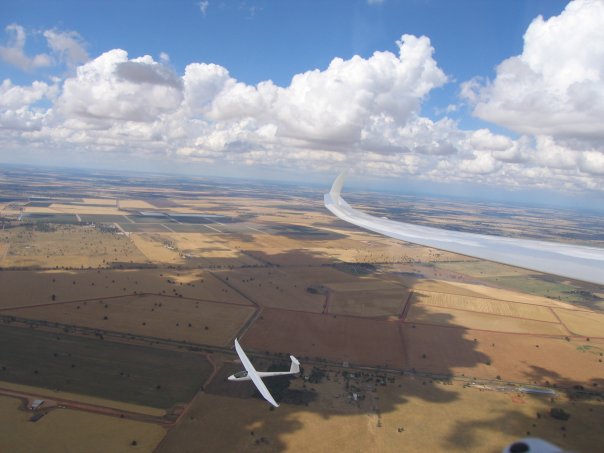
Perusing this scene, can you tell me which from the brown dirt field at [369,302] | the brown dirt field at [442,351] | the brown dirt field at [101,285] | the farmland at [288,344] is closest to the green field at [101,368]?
the farmland at [288,344]

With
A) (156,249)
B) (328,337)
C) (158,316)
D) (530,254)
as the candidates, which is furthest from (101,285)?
(530,254)

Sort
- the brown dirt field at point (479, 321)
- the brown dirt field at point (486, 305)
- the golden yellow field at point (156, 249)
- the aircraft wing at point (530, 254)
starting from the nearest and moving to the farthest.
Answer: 1. the aircraft wing at point (530, 254)
2. the brown dirt field at point (479, 321)
3. the brown dirt field at point (486, 305)
4. the golden yellow field at point (156, 249)

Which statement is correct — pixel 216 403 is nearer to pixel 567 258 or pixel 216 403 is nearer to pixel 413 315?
pixel 567 258

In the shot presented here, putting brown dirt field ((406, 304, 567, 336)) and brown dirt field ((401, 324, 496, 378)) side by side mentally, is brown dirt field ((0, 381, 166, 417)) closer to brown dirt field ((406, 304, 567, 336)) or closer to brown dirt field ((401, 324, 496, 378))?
brown dirt field ((401, 324, 496, 378))

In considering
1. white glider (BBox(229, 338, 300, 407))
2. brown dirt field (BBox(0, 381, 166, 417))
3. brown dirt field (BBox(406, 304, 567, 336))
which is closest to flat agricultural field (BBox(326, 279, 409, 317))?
brown dirt field (BBox(406, 304, 567, 336))

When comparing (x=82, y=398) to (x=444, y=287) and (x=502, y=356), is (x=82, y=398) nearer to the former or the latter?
(x=502, y=356)

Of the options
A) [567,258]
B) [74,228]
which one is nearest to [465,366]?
[567,258]

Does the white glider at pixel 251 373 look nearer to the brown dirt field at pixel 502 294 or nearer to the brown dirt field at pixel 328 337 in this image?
the brown dirt field at pixel 328 337
